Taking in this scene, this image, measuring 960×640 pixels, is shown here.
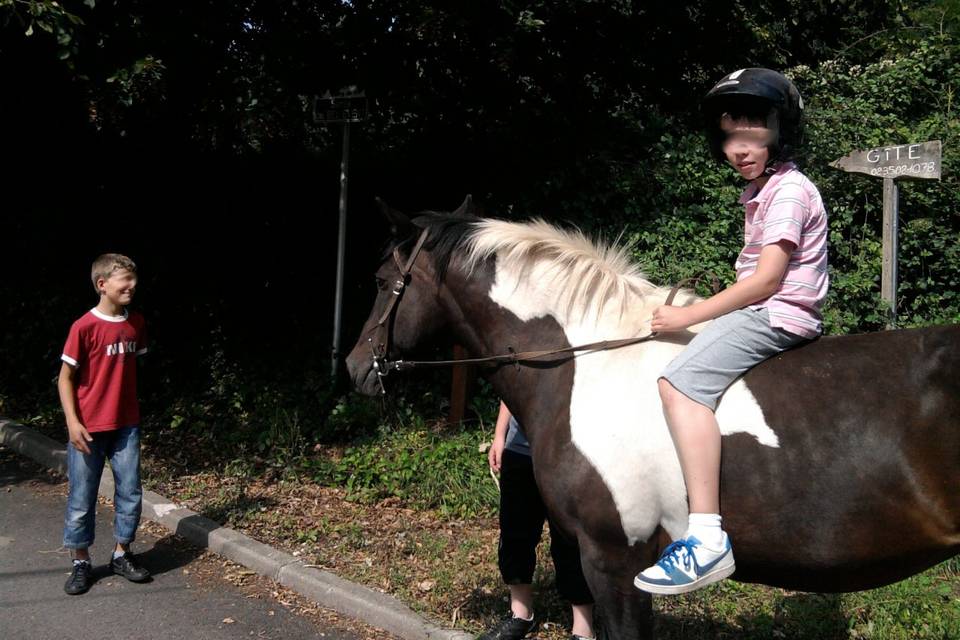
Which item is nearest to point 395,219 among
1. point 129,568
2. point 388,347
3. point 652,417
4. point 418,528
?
point 388,347

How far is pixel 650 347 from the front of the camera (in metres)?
2.91

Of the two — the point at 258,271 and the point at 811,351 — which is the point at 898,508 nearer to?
the point at 811,351

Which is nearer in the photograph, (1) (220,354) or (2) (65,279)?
(1) (220,354)

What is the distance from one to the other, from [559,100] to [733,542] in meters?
6.27

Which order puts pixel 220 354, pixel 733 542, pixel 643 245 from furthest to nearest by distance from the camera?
pixel 220 354
pixel 643 245
pixel 733 542

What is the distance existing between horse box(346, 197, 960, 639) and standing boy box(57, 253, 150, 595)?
2.26m

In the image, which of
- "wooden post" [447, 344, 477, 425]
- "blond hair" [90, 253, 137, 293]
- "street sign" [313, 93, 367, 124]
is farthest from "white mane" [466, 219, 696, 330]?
"street sign" [313, 93, 367, 124]

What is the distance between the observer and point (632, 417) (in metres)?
2.76

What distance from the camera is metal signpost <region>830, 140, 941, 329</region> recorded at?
496 cm

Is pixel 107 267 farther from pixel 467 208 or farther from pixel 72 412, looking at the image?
pixel 467 208

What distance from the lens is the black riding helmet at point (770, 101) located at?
2.71 metres

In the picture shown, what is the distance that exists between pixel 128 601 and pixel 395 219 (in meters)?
3.05

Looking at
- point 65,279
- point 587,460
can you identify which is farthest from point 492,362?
point 65,279

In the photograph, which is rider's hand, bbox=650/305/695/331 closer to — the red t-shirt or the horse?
the horse
